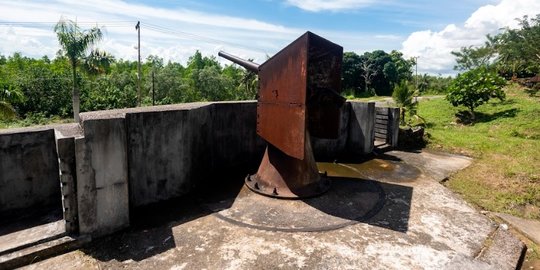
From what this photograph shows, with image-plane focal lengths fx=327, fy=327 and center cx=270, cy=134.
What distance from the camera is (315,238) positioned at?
3.97 meters

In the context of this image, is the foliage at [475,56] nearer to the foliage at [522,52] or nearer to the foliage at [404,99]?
the foliage at [522,52]

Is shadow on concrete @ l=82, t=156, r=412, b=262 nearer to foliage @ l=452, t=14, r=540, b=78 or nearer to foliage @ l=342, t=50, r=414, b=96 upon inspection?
foliage @ l=452, t=14, r=540, b=78

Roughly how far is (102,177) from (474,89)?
15.5 meters

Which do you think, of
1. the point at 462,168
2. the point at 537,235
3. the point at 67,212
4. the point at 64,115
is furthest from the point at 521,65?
the point at 64,115

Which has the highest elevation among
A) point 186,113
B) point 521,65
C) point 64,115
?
point 521,65

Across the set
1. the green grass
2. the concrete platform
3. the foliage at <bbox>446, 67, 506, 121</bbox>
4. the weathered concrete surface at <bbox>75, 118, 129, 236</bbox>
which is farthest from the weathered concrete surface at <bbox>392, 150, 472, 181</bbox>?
the foliage at <bbox>446, 67, 506, 121</bbox>

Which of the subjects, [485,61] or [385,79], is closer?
[485,61]

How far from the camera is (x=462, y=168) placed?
7.55 meters

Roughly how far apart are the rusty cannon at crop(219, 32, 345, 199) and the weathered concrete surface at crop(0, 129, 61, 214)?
2.88 m

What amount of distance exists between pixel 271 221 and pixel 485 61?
153ft

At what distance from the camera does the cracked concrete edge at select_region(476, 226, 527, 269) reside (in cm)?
355

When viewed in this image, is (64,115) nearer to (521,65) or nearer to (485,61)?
(521,65)

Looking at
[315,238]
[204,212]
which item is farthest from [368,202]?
[204,212]

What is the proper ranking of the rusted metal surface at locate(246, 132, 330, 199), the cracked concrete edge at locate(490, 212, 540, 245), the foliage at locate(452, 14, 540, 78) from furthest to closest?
1. the foliage at locate(452, 14, 540, 78)
2. the rusted metal surface at locate(246, 132, 330, 199)
3. the cracked concrete edge at locate(490, 212, 540, 245)
